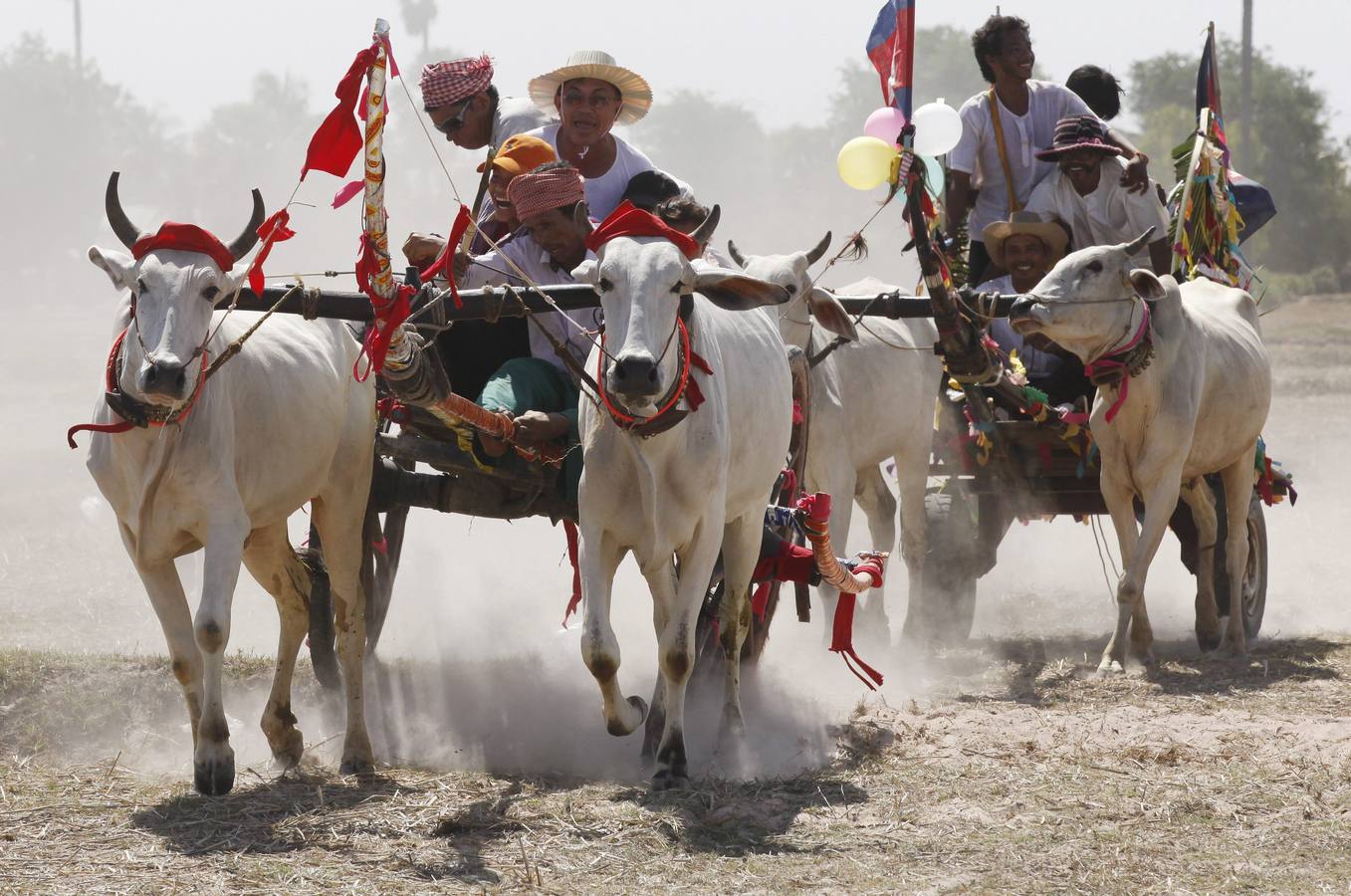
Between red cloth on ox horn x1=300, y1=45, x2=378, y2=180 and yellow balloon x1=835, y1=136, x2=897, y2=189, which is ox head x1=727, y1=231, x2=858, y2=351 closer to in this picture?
yellow balloon x1=835, y1=136, x2=897, y2=189

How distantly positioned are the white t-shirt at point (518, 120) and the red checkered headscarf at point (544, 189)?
1.71 metres

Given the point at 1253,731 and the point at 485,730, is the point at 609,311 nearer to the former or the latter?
the point at 485,730

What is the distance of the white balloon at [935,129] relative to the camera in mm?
7305

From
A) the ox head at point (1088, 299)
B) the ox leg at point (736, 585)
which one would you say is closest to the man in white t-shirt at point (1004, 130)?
the ox head at point (1088, 299)

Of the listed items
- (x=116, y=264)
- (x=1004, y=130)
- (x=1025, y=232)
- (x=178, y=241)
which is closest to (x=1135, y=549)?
(x=1025, y=232)

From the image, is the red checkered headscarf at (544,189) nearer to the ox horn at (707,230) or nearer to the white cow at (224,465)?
the ox horn at (707,230)

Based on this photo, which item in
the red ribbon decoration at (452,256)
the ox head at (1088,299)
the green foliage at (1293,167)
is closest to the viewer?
the red ribbon decoration at (452,256)

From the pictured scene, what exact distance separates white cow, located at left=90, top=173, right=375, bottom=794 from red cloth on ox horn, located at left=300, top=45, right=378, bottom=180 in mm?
241

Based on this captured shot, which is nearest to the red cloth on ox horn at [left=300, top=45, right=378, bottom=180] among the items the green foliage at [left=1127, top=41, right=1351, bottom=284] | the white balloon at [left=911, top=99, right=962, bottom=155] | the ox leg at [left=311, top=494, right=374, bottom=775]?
the ox leg at [left=311, top=494, right=374, bottom=775]

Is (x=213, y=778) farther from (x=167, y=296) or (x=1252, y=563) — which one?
(x=1252, y=563)

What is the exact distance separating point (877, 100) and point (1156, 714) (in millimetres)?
60938

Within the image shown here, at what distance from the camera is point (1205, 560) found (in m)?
8.80

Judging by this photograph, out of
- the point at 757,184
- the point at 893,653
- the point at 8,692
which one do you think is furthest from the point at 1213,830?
the point at 757,184

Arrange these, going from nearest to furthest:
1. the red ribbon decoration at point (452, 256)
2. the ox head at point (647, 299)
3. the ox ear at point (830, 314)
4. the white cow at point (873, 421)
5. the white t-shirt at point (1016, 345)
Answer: the ox head at point (647, 299)
the red ribbon decoration at point (452, 256)
the ox ear at point (830, 314)
the white cow at point (873, 421)
the white t-shirt at point (1016, 345)
